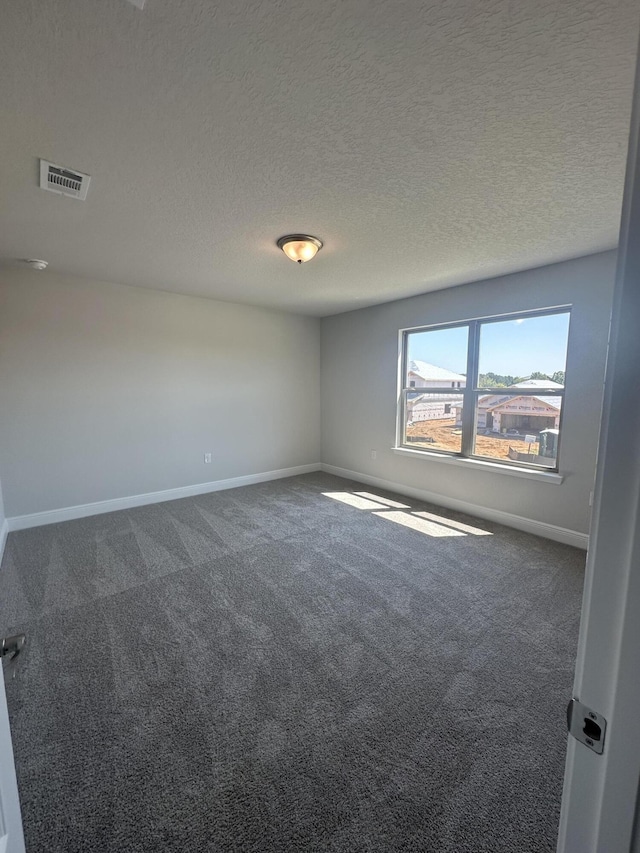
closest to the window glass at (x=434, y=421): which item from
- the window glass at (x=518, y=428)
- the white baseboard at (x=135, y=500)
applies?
the window glass at (x=518, y=428)

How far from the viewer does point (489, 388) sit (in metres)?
3.78

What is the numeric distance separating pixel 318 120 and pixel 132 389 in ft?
11.4

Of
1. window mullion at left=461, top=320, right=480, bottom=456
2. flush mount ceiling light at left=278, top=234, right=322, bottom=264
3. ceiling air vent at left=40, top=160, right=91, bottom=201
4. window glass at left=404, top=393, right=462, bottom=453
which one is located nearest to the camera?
ceiling air vent at left=40, top=160, right=91, bottom=201

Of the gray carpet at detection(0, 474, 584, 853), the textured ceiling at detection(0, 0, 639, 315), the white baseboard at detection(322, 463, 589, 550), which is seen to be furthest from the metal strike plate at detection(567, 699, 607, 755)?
the white baseboard at detection(322, 463, 589, 550)

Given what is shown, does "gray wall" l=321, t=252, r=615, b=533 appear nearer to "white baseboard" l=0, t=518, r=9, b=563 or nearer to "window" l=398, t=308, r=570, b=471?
"window" l=398, t=308, r=570, b=471

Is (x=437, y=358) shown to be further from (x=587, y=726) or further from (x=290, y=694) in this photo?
(x=587, y=726)

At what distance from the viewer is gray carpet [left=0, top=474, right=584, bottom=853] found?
121 cm

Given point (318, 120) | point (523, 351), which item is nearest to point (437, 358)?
point (523, 351)

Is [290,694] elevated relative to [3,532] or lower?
lower

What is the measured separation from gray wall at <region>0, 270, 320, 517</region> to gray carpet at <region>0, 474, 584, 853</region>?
987mm

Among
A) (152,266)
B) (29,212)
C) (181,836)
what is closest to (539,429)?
(181,836)

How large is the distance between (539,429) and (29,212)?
435 cm

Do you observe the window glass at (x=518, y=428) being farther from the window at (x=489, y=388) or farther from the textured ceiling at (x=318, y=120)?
the textured ceiling at (x=318, y=120)

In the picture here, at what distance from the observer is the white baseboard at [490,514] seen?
3232 millimetres
